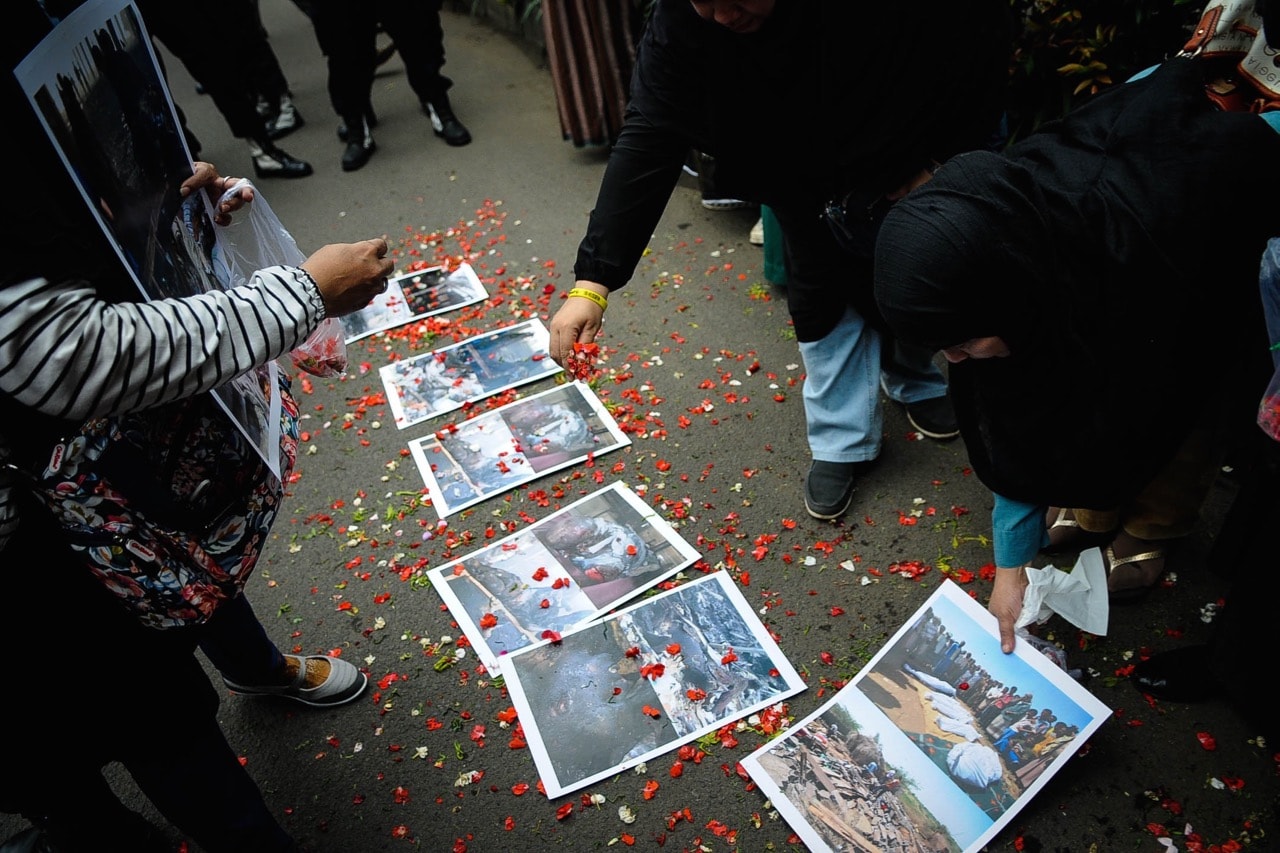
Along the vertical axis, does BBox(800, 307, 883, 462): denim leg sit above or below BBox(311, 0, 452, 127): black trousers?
below

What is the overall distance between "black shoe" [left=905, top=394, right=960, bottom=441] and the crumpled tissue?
3.14 ft

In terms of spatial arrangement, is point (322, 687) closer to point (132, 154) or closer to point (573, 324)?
point (573, 324)

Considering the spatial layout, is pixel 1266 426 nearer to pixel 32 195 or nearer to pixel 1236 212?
pixel 1236 212

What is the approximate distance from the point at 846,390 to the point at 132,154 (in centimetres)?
164

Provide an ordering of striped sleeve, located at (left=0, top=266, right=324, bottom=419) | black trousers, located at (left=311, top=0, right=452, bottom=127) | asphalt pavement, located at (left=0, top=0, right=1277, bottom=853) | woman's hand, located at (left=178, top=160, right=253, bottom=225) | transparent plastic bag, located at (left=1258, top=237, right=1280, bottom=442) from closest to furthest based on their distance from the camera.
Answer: striped sleeve, located at (left=0, top=266, right=324, bottom=419), transparent plastic bag, located at (left=1258, top=237, right=1280, bottom=442), woman's hand, located at (left=178, top=160, right=253, bottom=225), asphalt pavement, located at (left=0, top=0, right=1277, bottom=853), black trousers, located at (left=311, top=0, right=452, bottom=127)

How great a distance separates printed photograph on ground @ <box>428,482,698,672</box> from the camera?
2078mm

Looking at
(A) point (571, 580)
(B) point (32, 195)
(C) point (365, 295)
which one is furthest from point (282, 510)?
(B) point (32, 195)

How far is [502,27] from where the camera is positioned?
593cm

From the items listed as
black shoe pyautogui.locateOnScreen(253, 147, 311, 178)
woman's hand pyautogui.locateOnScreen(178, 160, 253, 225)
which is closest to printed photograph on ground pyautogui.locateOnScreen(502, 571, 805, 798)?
woman's hand pyautogui.locateOnScreen(178, 160, 253, 225)

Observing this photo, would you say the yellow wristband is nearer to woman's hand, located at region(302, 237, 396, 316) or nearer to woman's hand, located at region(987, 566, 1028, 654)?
woman's hand, located at region(302, 237, 396, 316)

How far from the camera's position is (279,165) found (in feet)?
14.7

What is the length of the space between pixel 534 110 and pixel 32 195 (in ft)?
13.7

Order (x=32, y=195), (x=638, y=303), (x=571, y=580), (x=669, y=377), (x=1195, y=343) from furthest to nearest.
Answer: (x=638, y=303), (x=669, y=377), (x=571, y=580), (x=1195, y=343), (x=32, y=195)

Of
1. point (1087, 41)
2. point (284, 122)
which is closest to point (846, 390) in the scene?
point (1087, 41)
